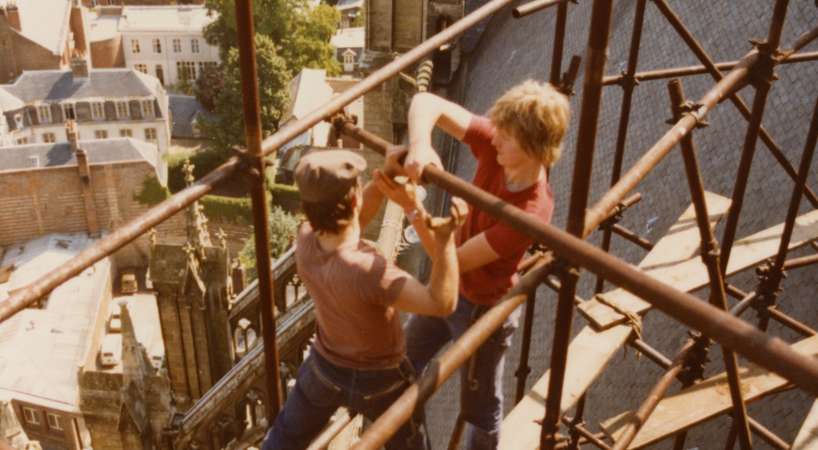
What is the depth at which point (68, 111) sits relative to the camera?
4250 centimetres

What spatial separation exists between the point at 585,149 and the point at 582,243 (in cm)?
53

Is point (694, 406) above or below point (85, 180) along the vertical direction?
above

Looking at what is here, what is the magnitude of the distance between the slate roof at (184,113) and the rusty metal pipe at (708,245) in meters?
44.5

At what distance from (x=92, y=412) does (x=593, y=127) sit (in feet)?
35.7

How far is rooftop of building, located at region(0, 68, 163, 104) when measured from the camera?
4281 cm

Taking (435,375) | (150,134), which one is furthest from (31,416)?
(435,375)

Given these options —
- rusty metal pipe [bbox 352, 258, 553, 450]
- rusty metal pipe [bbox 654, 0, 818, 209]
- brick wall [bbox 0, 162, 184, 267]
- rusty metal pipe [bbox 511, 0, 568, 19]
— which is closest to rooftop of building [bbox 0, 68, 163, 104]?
brick wall [bbox 0, 162, 184, 267]

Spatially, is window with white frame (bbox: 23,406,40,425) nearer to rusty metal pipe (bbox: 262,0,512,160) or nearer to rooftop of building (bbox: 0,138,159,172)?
rooftop of building (bbox: 0,138,159,172)

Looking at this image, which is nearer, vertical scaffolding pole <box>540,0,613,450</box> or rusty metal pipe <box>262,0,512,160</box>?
vertical scaffolding pole <box>540,0,613,450</box>

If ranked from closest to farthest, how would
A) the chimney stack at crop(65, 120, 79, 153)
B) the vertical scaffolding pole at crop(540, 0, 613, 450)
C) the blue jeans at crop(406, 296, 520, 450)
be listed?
the vertical scaffolding pole at crop(540, 0, 613, 450) → the blue jeans at crop(406, 296, 520, 450) → the chimney stack at crop(65, 120, 79, 153)

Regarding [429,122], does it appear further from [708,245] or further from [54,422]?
[54,422]

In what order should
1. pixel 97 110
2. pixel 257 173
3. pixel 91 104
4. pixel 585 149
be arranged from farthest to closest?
pixel 97 110 < pixel 91 104 < pixel 257 173 < pixel 585 149

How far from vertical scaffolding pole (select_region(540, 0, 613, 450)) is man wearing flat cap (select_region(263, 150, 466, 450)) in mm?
569

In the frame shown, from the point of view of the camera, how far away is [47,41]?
4656 centimetres
